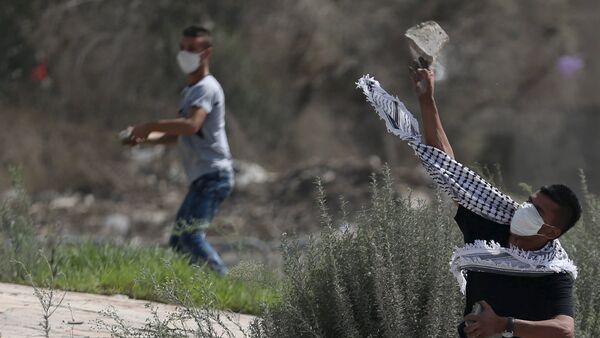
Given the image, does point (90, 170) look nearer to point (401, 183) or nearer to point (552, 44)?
point (401, 183)

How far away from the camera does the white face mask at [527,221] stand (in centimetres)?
408

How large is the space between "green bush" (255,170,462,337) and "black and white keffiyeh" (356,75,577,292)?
307 millimetres

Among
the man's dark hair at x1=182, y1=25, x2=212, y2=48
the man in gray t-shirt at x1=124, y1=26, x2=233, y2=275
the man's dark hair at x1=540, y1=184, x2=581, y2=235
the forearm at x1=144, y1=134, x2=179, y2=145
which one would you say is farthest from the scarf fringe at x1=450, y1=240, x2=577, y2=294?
the man's dark hair at x1=182, y1=25, x2=212, y2=48

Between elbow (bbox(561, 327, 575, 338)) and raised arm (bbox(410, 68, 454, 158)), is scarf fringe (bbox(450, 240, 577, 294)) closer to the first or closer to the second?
elbow (bbox(561, 327, 575, 338))

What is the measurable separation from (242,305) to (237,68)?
47.7 feet

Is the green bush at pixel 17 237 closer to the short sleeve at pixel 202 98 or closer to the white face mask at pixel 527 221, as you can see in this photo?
the short sleeve at pixel 202 98

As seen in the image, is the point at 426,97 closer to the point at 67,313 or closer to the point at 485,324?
the point at 485,324

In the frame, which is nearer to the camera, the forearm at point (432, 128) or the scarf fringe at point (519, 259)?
the scarf fringe at point (519, 259)

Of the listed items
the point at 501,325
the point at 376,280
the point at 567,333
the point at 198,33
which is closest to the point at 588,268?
the point at 376,280

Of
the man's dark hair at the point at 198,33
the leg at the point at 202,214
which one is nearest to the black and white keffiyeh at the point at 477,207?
the leg at the point at 202,214

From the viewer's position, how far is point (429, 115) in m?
4.40

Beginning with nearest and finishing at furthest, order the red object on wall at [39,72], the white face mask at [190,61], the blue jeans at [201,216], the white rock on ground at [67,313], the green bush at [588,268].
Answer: the green bush at [588,268] → the white rock on ground at [67,313] → the blue jeans at [201,216] → the white face mask at [190,61] → the red object on wall at [39,72]

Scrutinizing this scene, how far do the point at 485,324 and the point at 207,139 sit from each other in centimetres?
420

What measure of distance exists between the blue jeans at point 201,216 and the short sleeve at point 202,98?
17.5 inches
